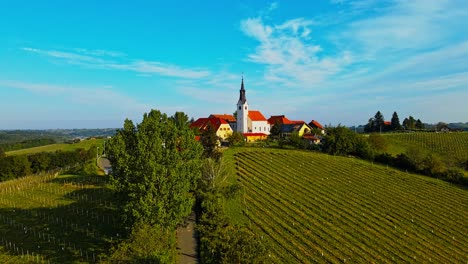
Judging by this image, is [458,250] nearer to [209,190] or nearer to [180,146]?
[209,190]

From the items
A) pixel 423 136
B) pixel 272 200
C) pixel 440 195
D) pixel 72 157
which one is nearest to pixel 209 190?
pixel 272 200

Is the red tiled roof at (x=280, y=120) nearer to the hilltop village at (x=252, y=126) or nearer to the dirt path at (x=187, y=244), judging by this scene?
the hilltop village at (x=252, y=126)

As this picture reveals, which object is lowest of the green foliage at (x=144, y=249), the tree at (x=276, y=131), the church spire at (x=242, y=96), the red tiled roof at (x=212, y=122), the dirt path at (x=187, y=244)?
the dirt path at (x=187, y=244)

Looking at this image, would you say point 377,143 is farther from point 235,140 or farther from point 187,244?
point 187,244

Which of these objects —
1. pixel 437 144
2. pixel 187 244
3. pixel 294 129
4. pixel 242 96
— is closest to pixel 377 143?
pixel 437 144

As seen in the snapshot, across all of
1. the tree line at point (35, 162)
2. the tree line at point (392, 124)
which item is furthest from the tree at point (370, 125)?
the tree line at point (35, 162)
